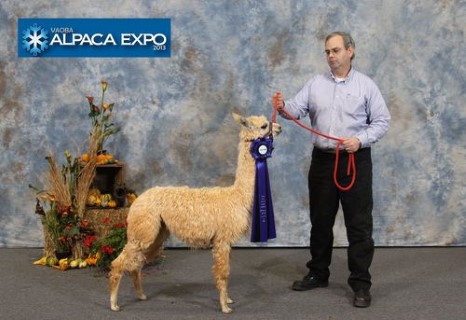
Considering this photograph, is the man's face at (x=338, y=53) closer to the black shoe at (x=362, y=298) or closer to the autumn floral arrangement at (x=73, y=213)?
the black shoe at (x=362, y=298)

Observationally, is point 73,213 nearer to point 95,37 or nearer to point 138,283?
point 138,283

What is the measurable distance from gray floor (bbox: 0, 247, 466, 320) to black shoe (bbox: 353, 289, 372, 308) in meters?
0.05

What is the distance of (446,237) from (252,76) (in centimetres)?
218

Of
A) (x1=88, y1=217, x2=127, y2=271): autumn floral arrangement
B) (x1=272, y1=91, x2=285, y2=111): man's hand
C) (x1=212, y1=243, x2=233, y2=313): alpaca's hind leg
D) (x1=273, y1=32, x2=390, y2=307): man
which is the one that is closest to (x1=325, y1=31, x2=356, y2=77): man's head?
(x1=273, y1=32, x2=390, y2=307): man

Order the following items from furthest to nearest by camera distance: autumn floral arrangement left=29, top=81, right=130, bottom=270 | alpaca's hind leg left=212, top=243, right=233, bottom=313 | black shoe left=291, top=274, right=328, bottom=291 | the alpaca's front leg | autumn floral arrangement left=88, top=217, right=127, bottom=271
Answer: autumn floral arrangement left=29, top=81, right=130, bottom=270 < autumn floral arrangement left=88, top=217, right=127, bottom=271 < black shoe left=291, top=274, right=328, bottom=291 < the alpaca's front leg < alpaca's hind leg left=212, top=243, right=233, bottom=313

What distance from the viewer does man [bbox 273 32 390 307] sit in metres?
4.05

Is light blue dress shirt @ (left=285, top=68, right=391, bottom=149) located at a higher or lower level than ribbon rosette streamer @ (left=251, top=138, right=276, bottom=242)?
higher

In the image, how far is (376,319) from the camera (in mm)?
3826

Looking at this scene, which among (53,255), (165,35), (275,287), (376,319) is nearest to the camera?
(376,319)

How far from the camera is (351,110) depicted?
4.07 meters

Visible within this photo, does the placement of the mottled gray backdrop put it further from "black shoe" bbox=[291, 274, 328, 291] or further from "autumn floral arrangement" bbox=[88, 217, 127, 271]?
"black shoe" bbox=[291, 274, 328, 291]

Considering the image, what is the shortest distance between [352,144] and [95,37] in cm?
269

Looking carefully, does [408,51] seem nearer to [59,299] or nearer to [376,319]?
[376,319]

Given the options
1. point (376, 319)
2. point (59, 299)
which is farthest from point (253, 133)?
point (59, 299)
